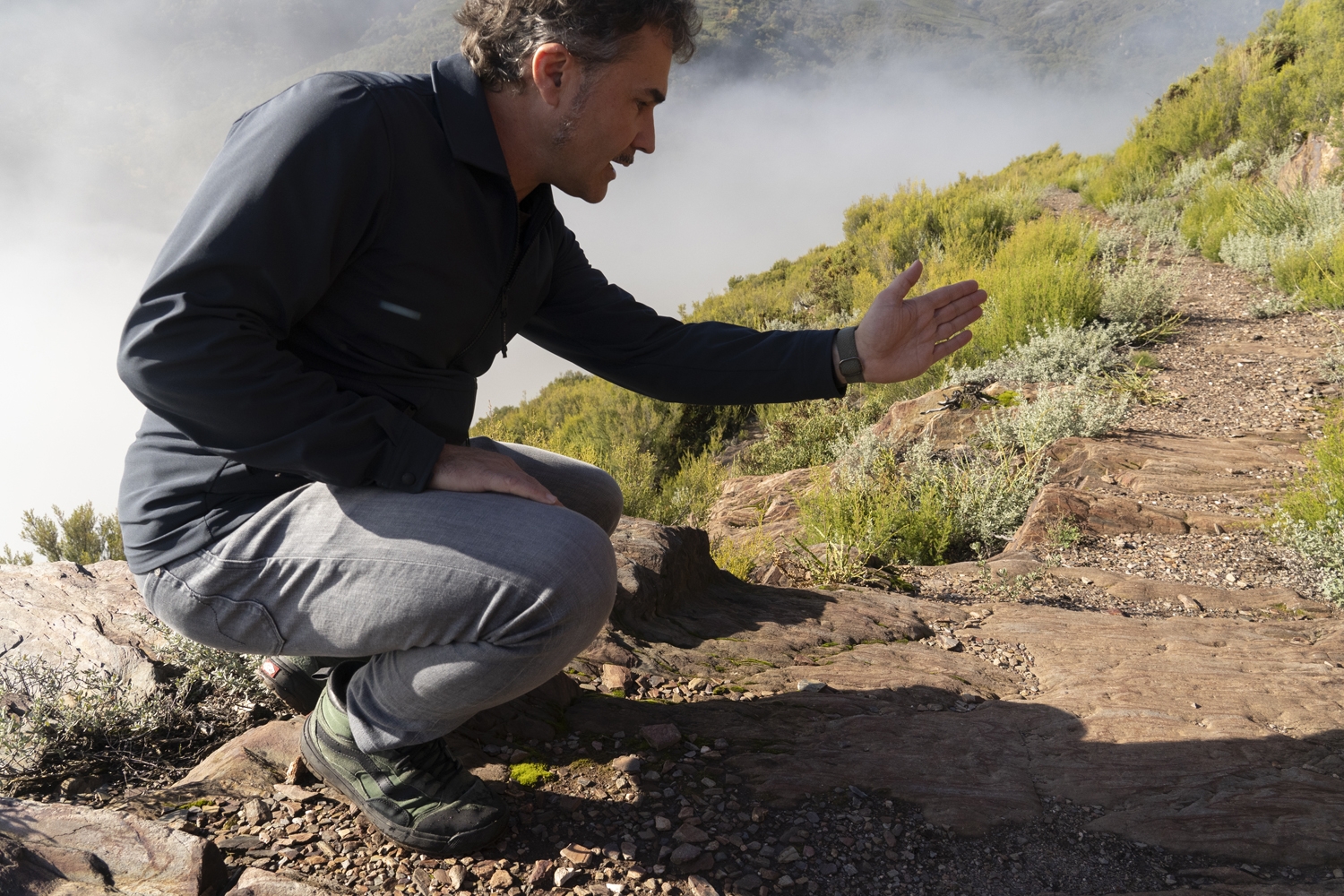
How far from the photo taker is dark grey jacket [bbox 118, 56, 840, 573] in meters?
1.43

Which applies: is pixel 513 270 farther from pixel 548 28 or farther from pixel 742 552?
pixel 742 552

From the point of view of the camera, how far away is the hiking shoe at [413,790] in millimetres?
1688

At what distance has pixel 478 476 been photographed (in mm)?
1688

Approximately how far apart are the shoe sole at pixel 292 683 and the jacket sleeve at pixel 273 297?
769 mm

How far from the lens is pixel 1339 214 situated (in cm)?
746

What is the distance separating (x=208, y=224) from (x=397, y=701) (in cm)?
99

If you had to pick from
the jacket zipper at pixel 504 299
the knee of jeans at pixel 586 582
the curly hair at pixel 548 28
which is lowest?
the knee of jeans at pixel 586 582

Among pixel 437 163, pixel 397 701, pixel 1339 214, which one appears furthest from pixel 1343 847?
pixel 1339 214

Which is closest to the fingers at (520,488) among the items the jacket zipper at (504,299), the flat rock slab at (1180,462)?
the jacket zipper at (504,299)

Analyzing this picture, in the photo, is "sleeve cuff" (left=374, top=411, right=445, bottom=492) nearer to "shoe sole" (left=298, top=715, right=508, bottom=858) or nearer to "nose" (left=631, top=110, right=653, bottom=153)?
"shoe sole" (left=298, top=715, right=508, bottom=858)

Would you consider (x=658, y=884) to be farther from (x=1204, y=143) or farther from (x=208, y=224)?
(x=1204, y=143)

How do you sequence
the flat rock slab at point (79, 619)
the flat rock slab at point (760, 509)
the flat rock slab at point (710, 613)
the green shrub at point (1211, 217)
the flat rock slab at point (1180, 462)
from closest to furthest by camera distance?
the flat rock slab at point (79, 619), the flat rock slab at point (710, 613), the flat rock slab at point (1180, 462), the flat rock slab at point (760, 509), the green shrub at point (1211, 217)

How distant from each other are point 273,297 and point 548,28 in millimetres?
821

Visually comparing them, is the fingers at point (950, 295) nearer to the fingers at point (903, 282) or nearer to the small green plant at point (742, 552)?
the fingers at point (903, 282)
